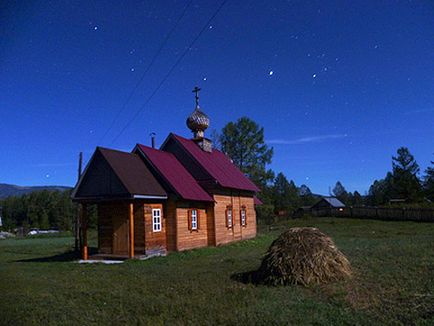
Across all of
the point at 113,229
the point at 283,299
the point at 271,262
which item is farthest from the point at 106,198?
the point at 283,299

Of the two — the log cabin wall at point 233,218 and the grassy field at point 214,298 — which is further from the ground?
the log cabin wall at point 233,218

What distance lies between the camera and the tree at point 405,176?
60.4 m

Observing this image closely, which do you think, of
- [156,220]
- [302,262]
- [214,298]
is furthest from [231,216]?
[214,298]

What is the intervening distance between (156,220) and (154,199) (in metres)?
1.01

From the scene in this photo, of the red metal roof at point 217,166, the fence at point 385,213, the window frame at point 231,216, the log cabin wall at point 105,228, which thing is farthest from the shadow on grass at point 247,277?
the fence at point 385,213

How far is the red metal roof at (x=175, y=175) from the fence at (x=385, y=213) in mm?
24375

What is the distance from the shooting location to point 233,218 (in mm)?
24062

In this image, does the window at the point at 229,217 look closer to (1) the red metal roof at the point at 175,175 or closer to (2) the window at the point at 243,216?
(2) the window at the point at 243,216

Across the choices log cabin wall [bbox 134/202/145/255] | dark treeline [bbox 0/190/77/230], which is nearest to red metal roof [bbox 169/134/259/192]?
log cabin wall [bbox 134/202/145/255]

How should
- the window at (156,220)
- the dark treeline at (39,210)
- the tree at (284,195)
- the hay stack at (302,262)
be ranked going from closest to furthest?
the hay stack at (302,262), the window at (156,220), the tree at (284,195), the dark treeline at (39,210)

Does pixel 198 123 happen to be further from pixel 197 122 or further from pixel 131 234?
pixel 131 234

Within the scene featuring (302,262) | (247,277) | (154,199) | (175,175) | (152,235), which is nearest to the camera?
(302,262)

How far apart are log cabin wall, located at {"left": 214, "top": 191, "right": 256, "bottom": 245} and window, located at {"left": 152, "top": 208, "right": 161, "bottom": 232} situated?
419 cm

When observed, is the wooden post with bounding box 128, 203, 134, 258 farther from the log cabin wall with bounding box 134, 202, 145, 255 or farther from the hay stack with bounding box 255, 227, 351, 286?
the hay stack with bounding box 255, 227, 351, 286
